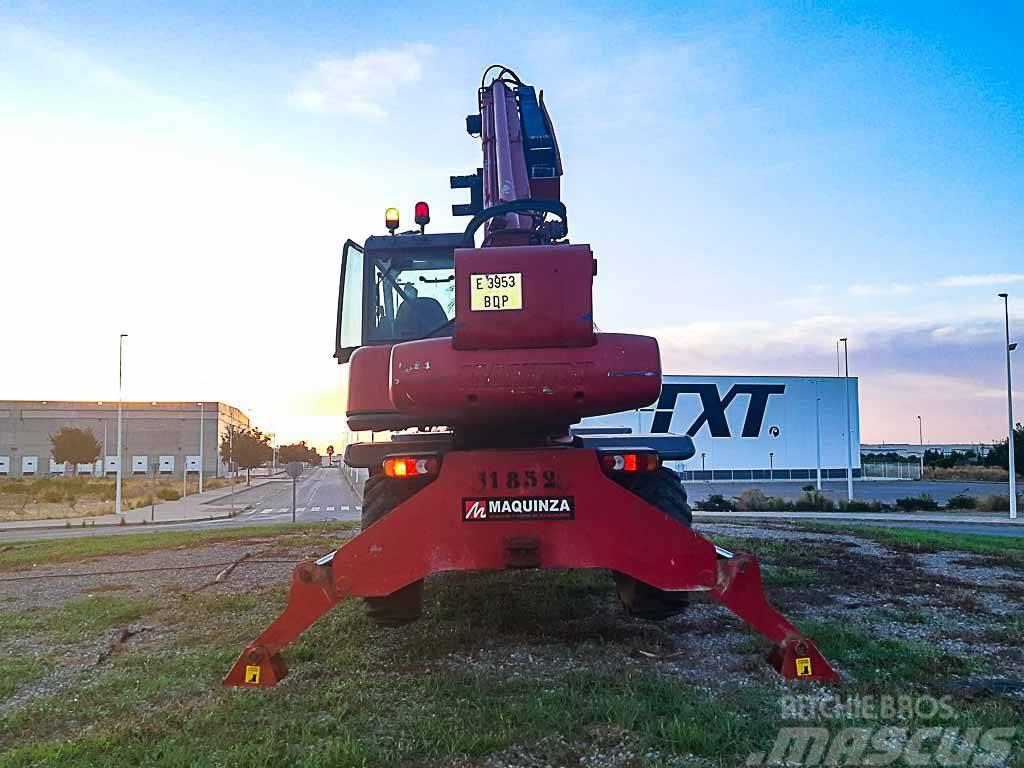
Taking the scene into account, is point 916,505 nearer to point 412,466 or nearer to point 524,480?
point 524,480

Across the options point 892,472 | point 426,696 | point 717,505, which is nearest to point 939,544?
point 426,696

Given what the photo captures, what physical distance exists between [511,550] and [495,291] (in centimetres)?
153

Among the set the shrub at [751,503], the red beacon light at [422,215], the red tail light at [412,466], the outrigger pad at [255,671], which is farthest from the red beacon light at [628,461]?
the shrub at [751,503]

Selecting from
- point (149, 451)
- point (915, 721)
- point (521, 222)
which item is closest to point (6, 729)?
point (915, 721)

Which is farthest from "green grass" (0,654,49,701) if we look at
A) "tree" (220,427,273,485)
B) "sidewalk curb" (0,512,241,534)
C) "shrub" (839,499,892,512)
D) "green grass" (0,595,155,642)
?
"tree" (220,427,273,485)

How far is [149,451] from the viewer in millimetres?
95250

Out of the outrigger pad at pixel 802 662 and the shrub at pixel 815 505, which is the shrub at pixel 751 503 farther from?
the outrigger pad at pixel 802 662

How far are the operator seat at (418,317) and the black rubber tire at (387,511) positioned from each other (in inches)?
59.3

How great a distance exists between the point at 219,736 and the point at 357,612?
311cm

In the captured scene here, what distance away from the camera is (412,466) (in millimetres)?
4992

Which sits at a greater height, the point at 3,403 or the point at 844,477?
the point at 3,403

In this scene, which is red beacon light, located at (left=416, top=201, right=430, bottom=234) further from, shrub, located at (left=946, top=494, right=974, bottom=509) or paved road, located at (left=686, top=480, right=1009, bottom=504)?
paved road, located at (left=686, top=480, right=1009, bottom=504)

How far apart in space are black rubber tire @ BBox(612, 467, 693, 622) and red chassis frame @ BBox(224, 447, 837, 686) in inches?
21.8

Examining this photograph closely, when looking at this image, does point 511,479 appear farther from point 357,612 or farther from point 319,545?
point 319,545
